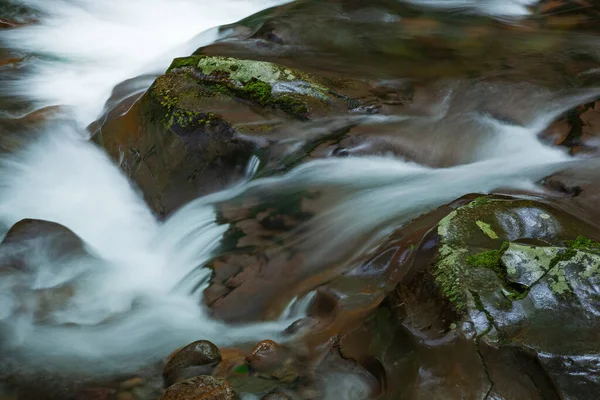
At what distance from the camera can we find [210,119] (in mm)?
5766

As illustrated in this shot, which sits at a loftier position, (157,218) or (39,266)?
(39,266)

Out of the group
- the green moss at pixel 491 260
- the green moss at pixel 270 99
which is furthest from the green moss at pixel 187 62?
the green moss at pixel 491 260

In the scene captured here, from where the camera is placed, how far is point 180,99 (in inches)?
237

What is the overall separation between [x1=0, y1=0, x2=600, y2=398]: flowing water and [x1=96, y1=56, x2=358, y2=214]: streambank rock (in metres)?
0.20

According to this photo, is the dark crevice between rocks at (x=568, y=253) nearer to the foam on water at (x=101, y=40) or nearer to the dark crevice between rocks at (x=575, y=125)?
the dark crevice between rocks at (x=575, y=125)

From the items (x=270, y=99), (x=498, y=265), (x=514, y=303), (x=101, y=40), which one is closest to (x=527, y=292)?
(x=514, y=303)

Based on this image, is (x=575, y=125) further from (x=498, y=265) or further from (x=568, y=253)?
(x=498, y=265)

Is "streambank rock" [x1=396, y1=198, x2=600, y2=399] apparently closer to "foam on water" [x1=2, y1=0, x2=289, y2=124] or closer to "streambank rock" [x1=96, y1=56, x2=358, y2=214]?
"streambank rock" [x1=96, y1=56, x2=358, y2=214]

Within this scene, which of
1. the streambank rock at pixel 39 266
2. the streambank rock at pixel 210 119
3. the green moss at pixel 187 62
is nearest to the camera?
the streambank rock at pixel 39 266

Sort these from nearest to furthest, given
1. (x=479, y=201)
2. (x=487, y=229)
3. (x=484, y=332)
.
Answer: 1. (x=484, y=332)
2. (x=487, y=229)
3. (x=479, y=201)

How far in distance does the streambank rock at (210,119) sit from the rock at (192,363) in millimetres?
2171

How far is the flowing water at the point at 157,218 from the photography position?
4453 mm

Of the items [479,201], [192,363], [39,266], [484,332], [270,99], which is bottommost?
[39,266]

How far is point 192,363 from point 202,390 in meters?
0.53
